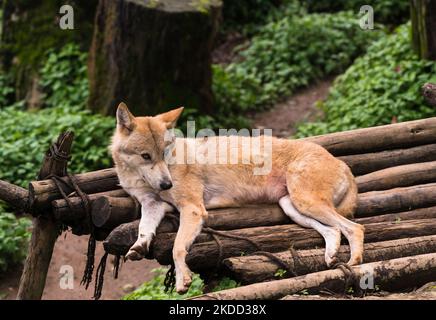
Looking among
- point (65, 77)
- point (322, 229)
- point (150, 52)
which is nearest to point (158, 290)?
point (322, 229)

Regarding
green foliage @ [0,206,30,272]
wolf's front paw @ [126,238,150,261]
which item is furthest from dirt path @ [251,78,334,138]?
wolf's front paw @ [126,238,150,261]

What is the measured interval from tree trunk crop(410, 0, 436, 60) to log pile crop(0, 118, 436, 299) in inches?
171

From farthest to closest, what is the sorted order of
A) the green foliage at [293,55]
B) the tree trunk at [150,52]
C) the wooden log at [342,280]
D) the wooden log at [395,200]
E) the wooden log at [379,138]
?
the green foliage at [293,55] < the tree trunk at [150,52] < the wooden log at [379,138] < the wooden log at [395,200] < the wooden log at [342,280]

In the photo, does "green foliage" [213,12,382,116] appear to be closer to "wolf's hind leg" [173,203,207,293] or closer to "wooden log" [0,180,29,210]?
"wolf's hind leg" [173,203,207,293]

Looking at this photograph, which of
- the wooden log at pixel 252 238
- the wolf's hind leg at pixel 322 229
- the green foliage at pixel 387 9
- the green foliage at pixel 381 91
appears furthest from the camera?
the green foliage at pixel 387 9

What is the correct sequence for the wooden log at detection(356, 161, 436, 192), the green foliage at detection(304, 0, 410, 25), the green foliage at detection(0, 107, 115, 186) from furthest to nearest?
1. the green foliage at detection(304, 0, 410, 25)
2. the green foliage at detection(0, 107, 115, 186)
3. the wooden log at detection(356, 161, 436, 192)

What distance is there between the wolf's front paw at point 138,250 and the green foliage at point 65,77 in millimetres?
7152

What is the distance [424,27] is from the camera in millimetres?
11469

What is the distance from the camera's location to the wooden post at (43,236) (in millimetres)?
6727

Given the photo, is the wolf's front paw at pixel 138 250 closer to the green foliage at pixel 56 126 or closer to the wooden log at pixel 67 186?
the wooden log at pixel 67 186

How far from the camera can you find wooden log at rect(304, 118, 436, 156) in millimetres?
7738

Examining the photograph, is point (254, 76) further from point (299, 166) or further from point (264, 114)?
point (299, 166)

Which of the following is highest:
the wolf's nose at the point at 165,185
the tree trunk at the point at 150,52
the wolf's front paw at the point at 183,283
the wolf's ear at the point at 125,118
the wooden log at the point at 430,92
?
the tree trunk at the point at 150,52

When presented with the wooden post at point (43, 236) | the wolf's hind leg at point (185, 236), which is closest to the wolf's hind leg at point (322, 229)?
the wolf's hind leg at point (185, 236)
